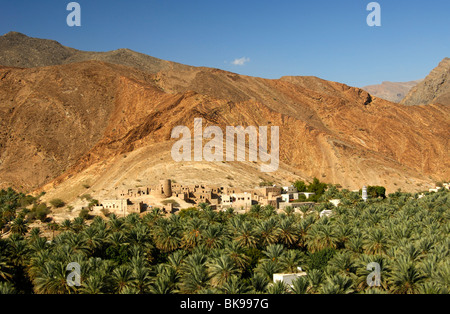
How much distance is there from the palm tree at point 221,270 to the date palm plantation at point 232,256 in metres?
0.05

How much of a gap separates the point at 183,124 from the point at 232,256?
5467 cm

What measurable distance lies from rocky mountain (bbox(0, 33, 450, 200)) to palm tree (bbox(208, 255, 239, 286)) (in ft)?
119

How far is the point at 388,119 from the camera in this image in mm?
106875

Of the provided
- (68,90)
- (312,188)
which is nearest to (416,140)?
(312,188)

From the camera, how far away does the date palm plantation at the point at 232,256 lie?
23.6 meters

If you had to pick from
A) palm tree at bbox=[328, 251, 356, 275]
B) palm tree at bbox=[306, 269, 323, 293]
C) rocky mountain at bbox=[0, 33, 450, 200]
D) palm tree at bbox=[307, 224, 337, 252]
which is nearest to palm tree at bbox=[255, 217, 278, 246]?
palm tree at bbox=[307, 224, 337, 252]

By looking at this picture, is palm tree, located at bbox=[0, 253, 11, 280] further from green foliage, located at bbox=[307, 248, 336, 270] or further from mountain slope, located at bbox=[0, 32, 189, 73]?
mountain slope, located at bbox=[0, 32, 189, 73]

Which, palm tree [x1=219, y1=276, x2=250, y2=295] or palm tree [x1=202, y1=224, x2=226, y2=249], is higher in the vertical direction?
palm tree [x1=202, y1=224, x2=226, y2=249]

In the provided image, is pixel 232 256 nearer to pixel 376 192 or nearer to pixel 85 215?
pixel 85 215

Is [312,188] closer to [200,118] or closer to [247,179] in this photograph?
[247,179]

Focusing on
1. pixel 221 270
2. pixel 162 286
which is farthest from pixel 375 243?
pixel 162 286

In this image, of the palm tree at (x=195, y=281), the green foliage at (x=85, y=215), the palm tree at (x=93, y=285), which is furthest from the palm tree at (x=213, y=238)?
the green foliage at (x=85, y=215)

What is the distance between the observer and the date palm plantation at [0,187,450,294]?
77.5ft

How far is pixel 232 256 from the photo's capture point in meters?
28.6
